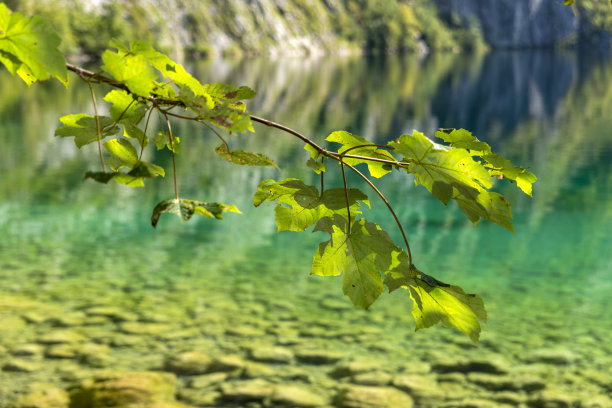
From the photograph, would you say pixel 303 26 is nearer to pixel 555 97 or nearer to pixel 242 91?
pixel 555 97

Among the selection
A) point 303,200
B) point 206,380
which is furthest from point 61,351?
point 303,200

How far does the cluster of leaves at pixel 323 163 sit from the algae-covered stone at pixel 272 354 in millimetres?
7034

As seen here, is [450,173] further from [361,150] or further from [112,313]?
[112,313]

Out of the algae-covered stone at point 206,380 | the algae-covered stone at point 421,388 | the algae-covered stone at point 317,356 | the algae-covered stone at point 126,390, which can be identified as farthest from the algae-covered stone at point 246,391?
the algae-covered stone at point 421,388

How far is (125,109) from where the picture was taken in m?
1.56

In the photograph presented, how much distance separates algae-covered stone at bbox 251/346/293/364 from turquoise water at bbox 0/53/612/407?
0.03m

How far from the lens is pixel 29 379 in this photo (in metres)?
7.88

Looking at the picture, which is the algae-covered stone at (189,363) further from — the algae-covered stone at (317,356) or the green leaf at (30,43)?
the green leaf at (30,43)

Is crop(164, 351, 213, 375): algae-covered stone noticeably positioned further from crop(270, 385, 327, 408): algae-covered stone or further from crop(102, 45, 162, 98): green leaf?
crop(102, 45, 162, 98): green leaf

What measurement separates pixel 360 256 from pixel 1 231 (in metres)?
14.1

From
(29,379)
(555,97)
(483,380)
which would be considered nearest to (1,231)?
(29,379)

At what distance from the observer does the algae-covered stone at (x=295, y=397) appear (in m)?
7.48

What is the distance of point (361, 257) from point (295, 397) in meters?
6.46

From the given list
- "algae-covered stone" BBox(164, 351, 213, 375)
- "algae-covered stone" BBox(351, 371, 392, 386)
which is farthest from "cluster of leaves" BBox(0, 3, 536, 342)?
"algae-covered stone" BBox(164, 351, 213, 375)
